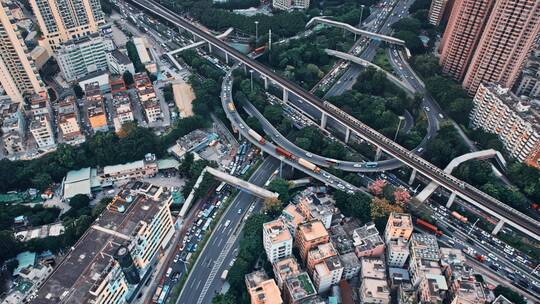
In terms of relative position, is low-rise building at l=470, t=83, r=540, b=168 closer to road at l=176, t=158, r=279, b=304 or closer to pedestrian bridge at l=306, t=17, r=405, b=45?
pedestrian bridge at l=306, t=17, r=405, b=45

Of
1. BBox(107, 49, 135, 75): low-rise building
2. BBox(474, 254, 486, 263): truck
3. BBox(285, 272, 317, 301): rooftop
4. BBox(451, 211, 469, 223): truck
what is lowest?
BBox(474, 254, 486, 263): truck

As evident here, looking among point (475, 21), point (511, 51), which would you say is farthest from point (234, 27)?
point (511, 51)

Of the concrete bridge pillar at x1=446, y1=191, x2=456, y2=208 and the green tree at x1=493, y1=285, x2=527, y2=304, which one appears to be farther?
the concrete bridge pillar at x1=446, y1=191, x2=456, y2=208

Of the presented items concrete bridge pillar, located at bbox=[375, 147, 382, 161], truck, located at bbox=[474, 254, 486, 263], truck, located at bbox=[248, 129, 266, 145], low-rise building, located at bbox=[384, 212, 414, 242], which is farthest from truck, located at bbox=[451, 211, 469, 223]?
truck, located at bbox=[248, 129, 266, 145]

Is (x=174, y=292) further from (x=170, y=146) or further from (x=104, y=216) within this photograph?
(x=170, y=146)

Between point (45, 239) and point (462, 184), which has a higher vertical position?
point (462, 184)

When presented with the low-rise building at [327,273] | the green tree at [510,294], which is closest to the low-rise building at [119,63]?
the low-rise building at [327,273]
